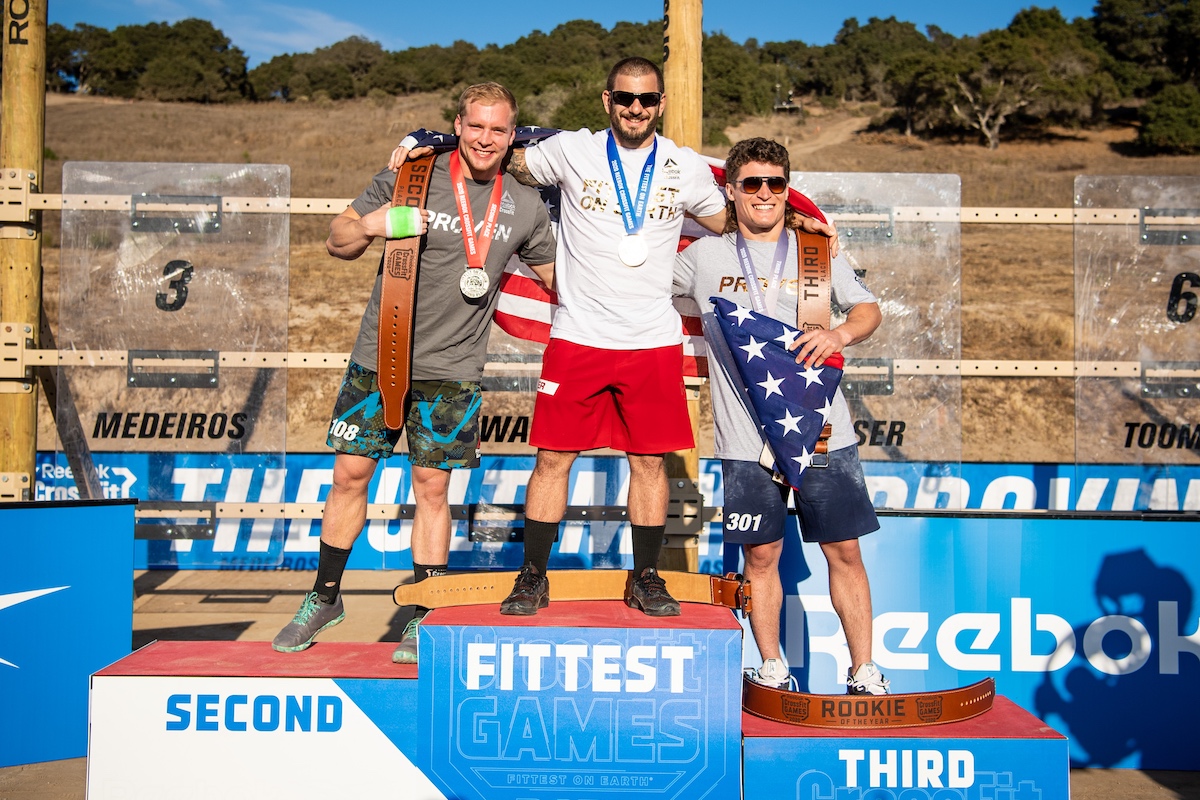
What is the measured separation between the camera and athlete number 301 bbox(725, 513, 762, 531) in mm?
3709

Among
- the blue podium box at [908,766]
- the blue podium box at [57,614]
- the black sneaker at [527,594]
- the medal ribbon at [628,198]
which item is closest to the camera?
the blue podium box at [908,766]

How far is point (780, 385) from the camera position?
3.68m

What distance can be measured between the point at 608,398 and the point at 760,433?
2.01 feet

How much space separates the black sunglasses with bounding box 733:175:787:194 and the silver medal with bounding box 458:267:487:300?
1069mm

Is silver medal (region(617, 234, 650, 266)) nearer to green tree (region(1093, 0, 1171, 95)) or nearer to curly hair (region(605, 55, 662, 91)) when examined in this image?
curly hair (region(605, 55, 662, 91))

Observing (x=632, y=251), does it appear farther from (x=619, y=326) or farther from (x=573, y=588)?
(x=573, y=588)

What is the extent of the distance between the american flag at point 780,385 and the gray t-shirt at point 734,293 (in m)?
0.08

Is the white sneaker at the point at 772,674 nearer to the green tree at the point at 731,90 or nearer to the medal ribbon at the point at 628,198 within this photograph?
the medal ribbon at the point at 628,198

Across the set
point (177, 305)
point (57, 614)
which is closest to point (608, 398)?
point (57, 614)

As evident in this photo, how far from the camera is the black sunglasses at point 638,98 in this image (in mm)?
3502

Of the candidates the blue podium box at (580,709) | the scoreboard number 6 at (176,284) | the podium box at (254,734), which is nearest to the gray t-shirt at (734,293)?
the blue podium box at (580,709)

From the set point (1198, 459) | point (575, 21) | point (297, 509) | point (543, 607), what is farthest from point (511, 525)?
point (575, 21)

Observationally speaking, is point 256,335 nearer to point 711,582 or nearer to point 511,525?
point 511,525

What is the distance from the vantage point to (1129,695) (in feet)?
14.3
